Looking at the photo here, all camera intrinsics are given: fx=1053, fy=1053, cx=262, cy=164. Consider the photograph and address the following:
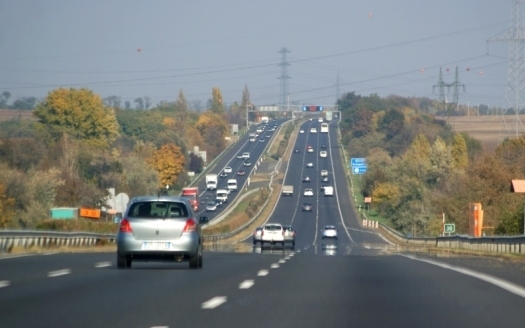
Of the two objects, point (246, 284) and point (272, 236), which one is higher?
point (246, 284)

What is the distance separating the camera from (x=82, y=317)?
12.1 metres

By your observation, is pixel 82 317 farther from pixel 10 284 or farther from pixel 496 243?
pixel 496 243

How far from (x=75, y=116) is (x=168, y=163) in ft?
55.3

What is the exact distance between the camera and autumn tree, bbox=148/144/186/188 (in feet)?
497

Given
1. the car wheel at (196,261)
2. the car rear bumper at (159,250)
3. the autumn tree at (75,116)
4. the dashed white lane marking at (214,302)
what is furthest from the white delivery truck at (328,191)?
the dashed white lane marking at (214,302)

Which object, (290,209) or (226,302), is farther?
(290,209)

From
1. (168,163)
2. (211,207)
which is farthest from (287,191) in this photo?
(168,163)

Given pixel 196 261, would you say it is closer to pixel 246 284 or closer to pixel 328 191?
pixel 246 284

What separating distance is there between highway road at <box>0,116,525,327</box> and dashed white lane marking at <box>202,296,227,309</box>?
14 mm

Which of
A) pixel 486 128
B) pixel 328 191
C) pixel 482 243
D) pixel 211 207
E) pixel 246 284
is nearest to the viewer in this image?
pixel 246 284

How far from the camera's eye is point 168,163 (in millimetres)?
152250

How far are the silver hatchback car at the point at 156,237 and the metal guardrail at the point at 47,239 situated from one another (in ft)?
34.1

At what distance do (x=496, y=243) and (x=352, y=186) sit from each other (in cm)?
10788

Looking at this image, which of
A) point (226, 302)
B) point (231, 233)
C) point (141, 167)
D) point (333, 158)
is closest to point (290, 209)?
point (141, 167)
